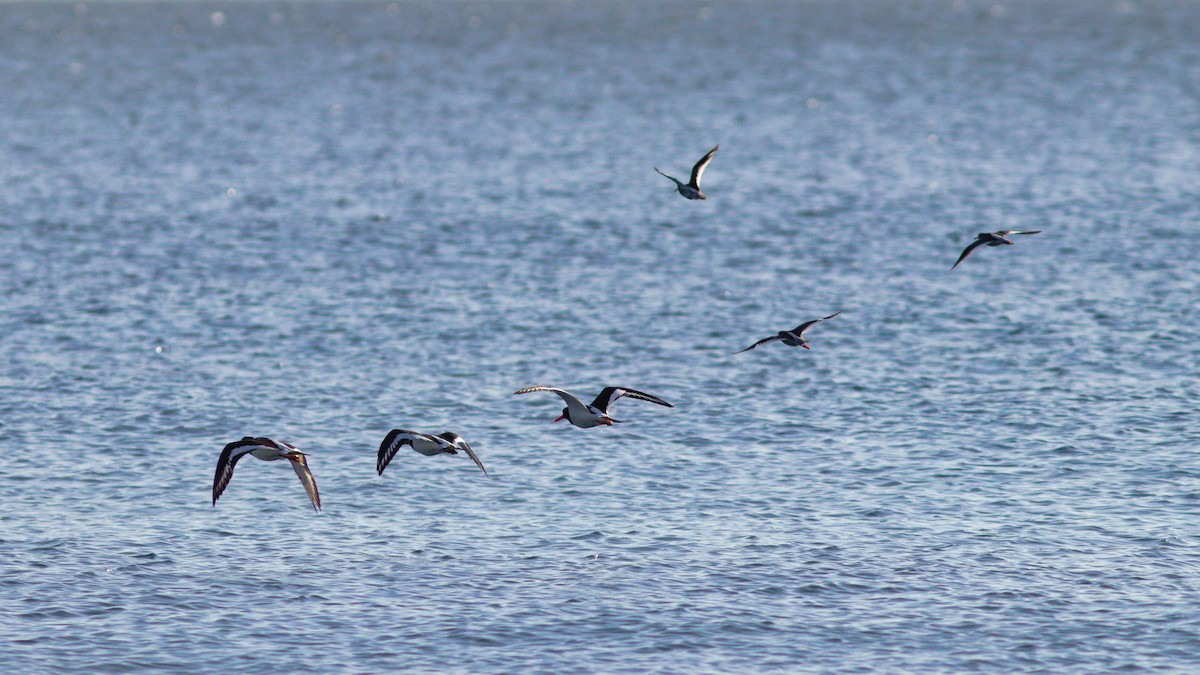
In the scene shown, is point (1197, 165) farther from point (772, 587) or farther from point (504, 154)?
point (772, 587)

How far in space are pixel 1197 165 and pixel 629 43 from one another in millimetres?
106796

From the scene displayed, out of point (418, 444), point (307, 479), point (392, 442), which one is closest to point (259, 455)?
point (307, 479)

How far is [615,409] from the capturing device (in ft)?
148

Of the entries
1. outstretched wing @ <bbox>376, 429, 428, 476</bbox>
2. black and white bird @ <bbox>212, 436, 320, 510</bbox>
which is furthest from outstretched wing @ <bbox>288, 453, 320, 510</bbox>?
outstretched wing @ <bbox>376, 429, 428, 476</bbox>

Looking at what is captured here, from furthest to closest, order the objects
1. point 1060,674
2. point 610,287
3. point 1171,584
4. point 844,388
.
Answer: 1. point 610,287
2. point 844,388
3. point 1171,584
4. point 1060,674

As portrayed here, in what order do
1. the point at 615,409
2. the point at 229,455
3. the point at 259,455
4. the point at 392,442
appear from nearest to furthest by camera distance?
the point at 229,455, the point at 392,442, the point at 259,455, the point at 615,409

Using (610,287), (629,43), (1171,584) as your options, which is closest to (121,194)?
(610,287)

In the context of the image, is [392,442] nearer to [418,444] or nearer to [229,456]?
[418,444]

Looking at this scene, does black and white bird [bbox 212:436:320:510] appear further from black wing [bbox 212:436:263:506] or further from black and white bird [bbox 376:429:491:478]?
black and white bird [bbox 376:429:491:478]

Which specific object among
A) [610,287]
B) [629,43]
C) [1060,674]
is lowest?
[1060,674]

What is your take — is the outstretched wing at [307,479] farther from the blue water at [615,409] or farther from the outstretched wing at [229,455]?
the blue water at [615,409]

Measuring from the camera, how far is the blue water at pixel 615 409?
30.1 meters

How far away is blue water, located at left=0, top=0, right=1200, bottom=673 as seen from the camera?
3006cm

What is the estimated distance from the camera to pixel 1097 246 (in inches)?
2500
